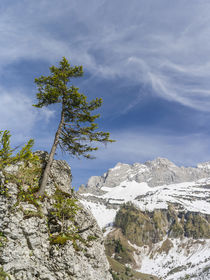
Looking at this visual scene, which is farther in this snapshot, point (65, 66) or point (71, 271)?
point (65, 66)

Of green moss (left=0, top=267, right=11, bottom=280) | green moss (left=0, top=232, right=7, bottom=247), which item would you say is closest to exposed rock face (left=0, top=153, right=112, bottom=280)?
green moss (left=0, top=232, right=7, bottom=247)

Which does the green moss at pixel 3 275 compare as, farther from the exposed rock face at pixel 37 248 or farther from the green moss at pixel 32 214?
the green moss at pixel 32 214

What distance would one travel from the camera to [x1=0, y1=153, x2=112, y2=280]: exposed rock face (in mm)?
12875

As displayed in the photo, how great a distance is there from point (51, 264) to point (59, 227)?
9.05ft

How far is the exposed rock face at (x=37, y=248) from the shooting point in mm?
12875

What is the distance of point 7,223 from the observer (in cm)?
1357

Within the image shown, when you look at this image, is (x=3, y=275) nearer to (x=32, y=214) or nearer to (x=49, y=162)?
(x=32, y=214)

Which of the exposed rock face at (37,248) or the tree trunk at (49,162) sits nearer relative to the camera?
the exposed rock face at (37,248)

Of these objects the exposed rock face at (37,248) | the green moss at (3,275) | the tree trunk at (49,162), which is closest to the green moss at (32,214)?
the exposed rock face at (37,248)

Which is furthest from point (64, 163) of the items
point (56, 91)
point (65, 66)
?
point (65, 66)

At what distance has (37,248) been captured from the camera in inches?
548

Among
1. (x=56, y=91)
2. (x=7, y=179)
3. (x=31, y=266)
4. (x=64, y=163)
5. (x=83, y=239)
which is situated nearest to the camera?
(x=31, y=266)

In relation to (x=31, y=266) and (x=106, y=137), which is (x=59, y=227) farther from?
(x=106, y=137)

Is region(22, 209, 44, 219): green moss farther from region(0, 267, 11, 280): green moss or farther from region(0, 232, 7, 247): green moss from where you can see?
region(0, 267, 11, 280): green moss
